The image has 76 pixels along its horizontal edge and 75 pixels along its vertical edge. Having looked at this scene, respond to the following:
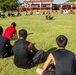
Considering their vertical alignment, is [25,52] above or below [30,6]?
above

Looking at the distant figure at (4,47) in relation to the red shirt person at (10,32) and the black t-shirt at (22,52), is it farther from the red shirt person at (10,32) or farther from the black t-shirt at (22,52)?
the red shirt person at (10,32)

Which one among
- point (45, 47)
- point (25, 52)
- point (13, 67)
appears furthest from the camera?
point (45, 47)

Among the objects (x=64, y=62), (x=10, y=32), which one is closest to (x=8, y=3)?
(x=10, y=32)

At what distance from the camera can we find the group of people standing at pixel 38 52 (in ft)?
18.0

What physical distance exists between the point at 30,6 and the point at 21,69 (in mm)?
101483

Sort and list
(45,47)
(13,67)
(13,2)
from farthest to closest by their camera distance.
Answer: (13,2), (45,47), (13,67)

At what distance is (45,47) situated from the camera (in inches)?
456

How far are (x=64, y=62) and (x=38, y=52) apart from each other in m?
2.88

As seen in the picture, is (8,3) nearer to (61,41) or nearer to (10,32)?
(10,32)

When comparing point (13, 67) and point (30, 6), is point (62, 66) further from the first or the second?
point (30, 6)

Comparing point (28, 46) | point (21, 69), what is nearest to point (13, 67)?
point (21, 69)

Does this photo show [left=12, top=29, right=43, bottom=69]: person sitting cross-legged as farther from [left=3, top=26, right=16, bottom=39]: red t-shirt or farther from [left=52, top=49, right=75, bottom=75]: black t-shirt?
[left=3, top=26, right=16, bottom=39]: red t-shirt

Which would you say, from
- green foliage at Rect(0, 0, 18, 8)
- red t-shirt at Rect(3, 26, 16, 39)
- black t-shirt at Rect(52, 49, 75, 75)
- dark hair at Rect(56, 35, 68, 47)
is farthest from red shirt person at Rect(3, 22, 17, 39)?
green foliage at Rect(0, 0, 18, 8)

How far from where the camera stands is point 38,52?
27.2 ft
